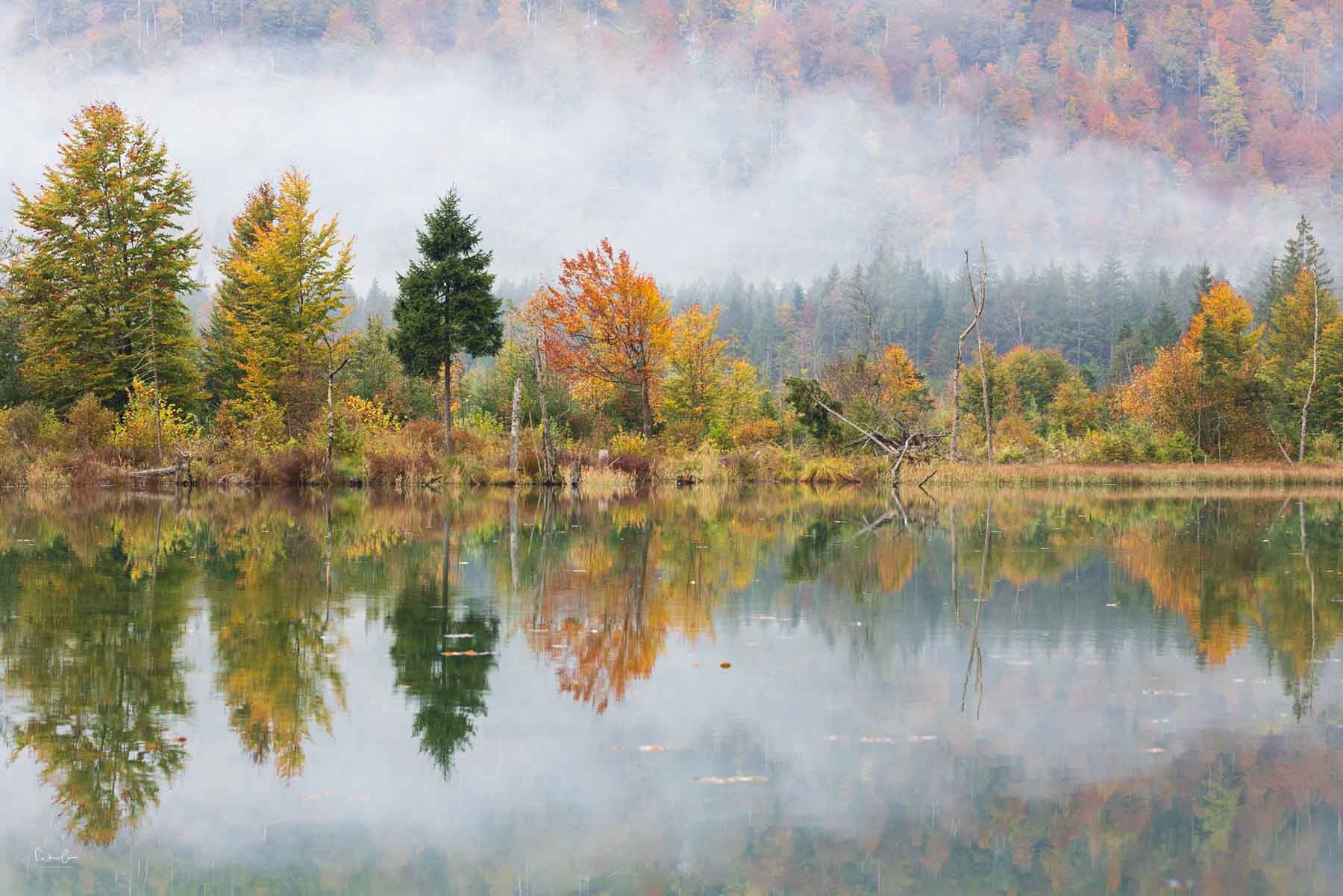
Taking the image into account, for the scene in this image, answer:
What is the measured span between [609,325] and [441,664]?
34937mm

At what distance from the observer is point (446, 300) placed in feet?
121

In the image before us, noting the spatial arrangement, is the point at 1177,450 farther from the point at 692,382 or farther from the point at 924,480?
the point at 692,382

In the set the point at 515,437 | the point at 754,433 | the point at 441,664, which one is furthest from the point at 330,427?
the point at 441,664

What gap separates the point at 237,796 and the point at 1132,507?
26763 millimetres

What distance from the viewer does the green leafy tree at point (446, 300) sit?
36312 millimetres

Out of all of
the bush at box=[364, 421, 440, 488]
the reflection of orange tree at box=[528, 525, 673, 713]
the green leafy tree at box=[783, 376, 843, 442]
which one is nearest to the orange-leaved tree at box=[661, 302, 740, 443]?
the green leafy tree at box=[783, 376, 843, 442]

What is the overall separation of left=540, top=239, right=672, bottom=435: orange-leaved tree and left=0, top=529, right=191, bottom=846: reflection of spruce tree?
101 feet

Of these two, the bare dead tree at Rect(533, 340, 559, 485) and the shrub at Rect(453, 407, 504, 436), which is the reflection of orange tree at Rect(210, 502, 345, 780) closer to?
the bare dead tree at Rect(533, 340, 559, 485)

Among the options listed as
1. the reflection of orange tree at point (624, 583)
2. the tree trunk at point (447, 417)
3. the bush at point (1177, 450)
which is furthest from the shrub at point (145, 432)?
the bush at point (1177, 450)

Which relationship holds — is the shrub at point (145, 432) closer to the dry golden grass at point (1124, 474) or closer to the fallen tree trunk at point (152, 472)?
the fallen tree trunk at point (152, 472)

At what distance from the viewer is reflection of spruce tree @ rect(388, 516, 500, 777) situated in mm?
6465

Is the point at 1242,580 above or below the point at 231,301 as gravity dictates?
below

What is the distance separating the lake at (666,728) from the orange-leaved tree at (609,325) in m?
28.8

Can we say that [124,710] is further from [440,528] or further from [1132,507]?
[1132,507]
